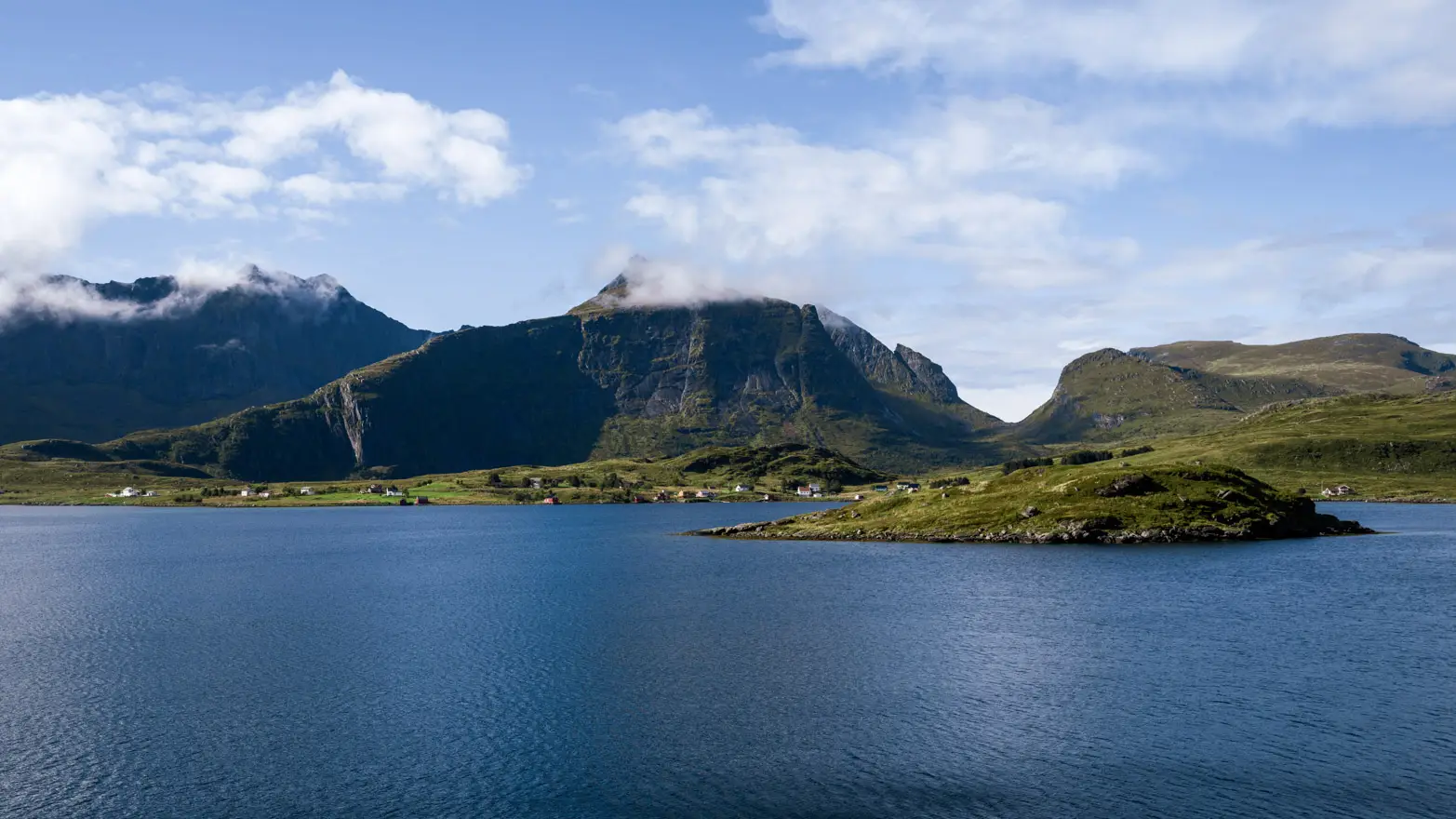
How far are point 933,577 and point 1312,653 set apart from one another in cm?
5572

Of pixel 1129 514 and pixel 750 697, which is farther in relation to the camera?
pixel 1129 514

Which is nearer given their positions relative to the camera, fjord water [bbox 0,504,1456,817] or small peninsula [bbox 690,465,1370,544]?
fjord water [bbox 0,504,1456,817]

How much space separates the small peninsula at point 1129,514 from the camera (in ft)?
554

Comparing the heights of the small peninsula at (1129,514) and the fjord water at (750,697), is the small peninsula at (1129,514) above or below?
above

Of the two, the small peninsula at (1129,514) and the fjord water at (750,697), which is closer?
the fjord water at (750,697)

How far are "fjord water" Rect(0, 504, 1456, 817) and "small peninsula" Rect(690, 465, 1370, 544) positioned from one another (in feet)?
125

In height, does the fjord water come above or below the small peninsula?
below

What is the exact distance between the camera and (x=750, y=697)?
6938cm

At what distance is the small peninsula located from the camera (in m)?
169

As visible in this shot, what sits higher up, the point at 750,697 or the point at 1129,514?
the point at 1129,514

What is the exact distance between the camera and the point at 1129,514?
17225 centimetres

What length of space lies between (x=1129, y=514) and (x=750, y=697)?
12412 centimetres

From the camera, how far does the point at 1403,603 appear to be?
341 feet

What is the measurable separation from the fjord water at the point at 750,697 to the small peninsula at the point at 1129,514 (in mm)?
37991
